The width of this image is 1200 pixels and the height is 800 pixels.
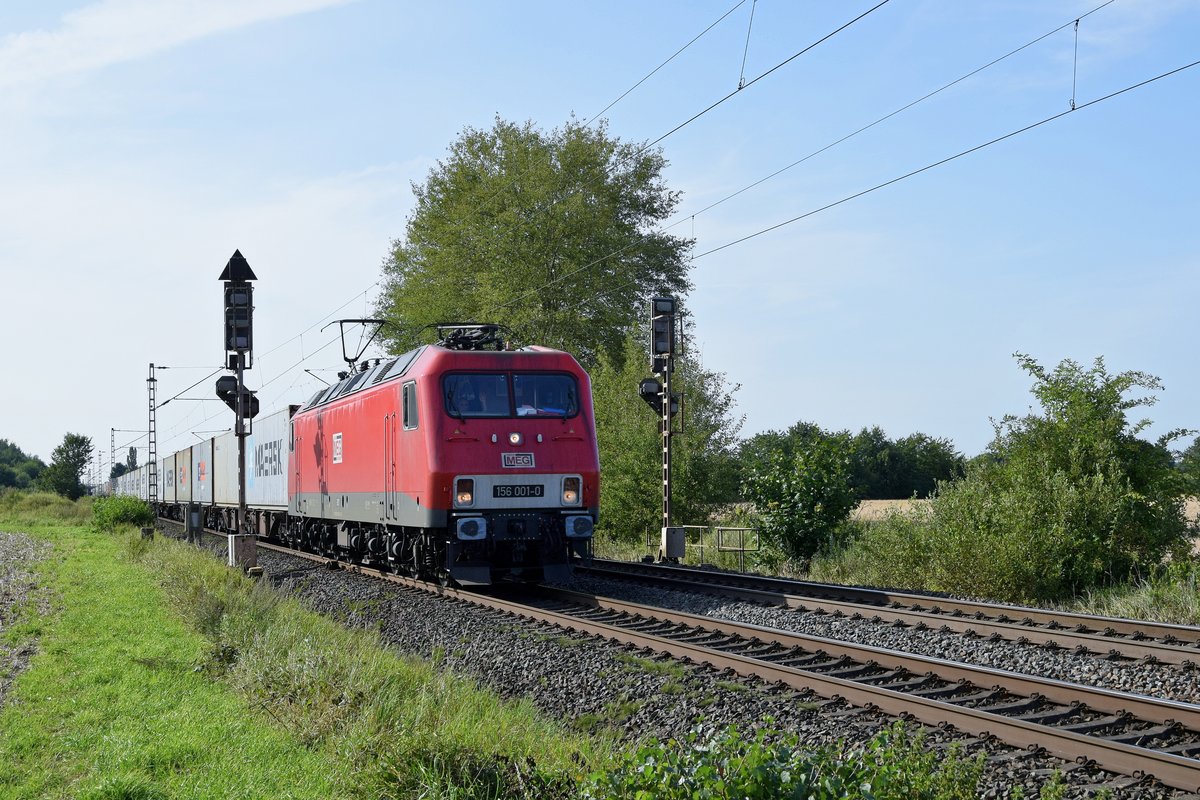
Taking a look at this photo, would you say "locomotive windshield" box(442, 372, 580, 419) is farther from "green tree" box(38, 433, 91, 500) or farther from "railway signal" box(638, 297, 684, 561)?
"green tree" box(38, 433, 91, 500)

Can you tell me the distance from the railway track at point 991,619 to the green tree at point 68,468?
80.0 m

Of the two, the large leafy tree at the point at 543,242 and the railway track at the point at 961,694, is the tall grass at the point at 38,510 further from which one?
the railway track at the point at 961,694

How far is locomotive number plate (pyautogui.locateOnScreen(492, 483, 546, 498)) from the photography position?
14695mm

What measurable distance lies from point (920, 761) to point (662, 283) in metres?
36.1

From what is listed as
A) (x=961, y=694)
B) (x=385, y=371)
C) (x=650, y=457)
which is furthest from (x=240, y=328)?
(x=961, y=694)

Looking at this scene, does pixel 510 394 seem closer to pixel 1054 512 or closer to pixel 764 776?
pixel 1054 512

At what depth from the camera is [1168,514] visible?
15.7m

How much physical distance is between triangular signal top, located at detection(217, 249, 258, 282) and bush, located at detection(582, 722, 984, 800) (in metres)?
16.3

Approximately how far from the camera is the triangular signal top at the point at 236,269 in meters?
19.3

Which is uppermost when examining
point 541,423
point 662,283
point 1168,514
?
point 662,283

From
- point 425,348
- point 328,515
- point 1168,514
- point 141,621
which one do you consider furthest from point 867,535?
point 141,621

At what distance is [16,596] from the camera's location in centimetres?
1711

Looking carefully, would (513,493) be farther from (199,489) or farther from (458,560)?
(199,489)

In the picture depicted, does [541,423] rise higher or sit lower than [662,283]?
lower
